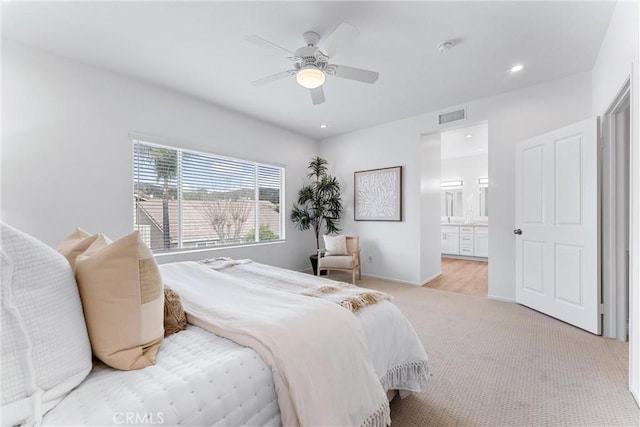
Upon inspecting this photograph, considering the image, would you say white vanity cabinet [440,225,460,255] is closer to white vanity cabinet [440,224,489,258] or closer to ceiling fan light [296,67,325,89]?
white vanity cabinet [440,224,489,258]

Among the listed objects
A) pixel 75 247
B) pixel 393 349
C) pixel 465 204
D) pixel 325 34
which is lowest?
pixel 393 349

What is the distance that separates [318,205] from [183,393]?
4.24 m

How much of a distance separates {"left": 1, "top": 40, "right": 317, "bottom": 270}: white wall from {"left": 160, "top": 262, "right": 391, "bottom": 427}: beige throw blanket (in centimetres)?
218

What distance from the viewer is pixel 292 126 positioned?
15.3 ft

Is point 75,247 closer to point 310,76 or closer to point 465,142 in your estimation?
point 310,76

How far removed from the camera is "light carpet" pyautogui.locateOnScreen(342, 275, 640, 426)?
150 cm

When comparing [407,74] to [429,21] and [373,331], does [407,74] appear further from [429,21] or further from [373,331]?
[373,331]

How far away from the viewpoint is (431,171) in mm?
4516

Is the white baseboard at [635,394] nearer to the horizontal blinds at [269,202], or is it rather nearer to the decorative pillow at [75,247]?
the decorative pillow at [75,247]

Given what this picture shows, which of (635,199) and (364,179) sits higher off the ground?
(364,179)

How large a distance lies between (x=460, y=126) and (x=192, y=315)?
400cm

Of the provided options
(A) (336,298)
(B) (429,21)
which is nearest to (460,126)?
(B) (429,21)

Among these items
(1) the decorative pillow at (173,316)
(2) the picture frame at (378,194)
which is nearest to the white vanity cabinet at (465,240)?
(2) the picture frame at (378,194)

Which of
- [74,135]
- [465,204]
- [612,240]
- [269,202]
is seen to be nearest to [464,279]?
[612,240]
